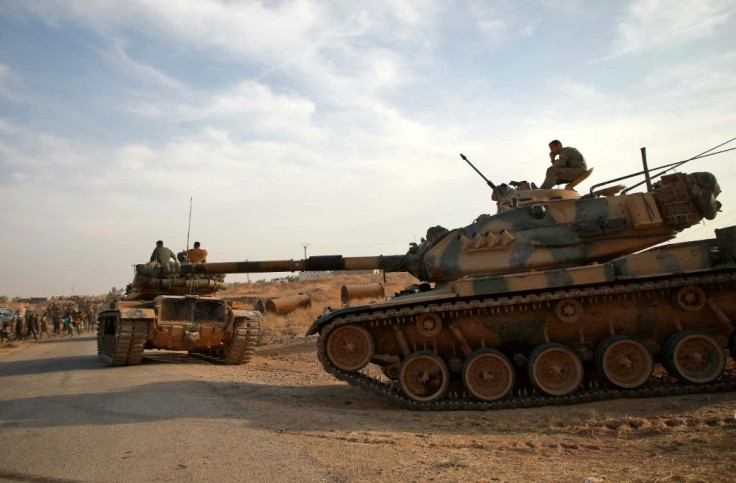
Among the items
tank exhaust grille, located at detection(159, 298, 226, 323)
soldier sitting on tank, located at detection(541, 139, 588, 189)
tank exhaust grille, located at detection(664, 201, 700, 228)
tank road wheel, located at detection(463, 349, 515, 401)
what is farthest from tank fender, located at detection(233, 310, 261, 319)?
tank exhaust grille, located at detection(664, 201, 700, 228)

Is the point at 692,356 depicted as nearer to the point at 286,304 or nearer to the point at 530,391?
the point at 530,391

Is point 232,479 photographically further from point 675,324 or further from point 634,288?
point 675,324

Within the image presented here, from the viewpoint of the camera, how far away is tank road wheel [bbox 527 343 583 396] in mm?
7434

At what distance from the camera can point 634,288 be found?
24.1ft

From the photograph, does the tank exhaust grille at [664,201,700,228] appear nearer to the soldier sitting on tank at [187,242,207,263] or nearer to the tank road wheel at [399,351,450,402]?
the tank road wheel at [399,351,450,402]

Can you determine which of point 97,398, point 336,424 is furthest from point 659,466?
point 97,398

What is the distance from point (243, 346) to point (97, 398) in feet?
17.6

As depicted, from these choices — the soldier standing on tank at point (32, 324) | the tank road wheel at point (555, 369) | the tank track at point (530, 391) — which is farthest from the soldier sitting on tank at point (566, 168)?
the soldier standing on tank at point (32, 324)

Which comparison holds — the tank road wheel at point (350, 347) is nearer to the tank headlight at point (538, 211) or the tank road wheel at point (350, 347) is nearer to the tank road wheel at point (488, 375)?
the tank road wheel at point (488, 375)

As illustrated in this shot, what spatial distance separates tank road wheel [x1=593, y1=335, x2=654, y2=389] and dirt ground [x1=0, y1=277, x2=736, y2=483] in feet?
1.19

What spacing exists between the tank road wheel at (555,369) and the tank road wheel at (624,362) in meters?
0.33

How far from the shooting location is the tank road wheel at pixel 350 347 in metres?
7.82

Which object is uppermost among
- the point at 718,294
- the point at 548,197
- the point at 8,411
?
the point at 548,197

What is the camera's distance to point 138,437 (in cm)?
554
